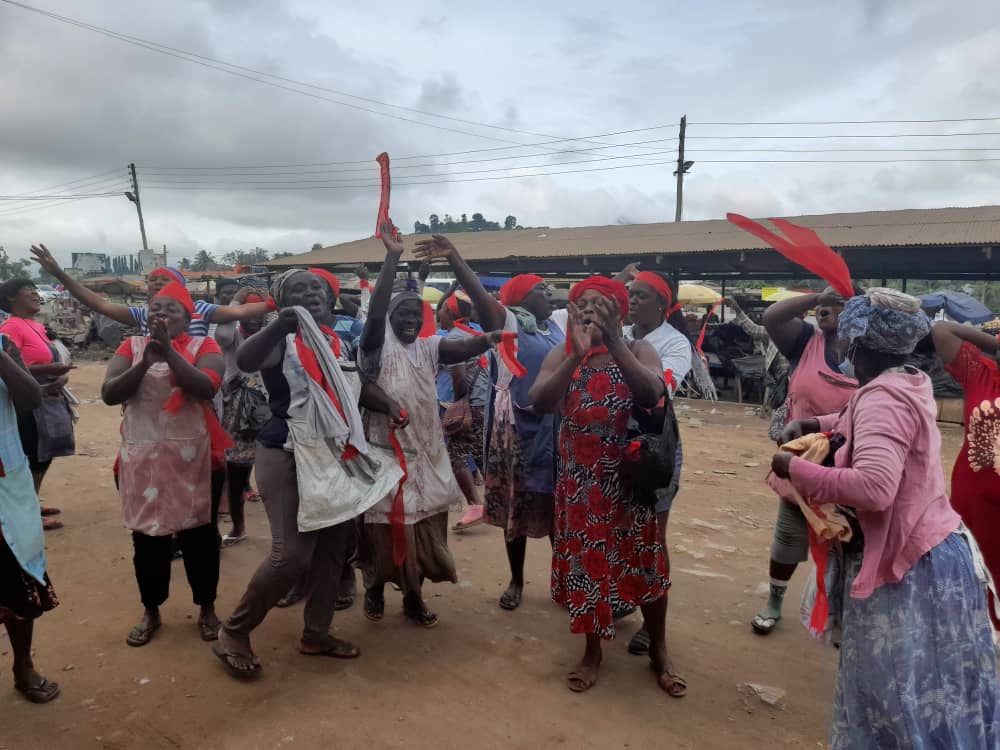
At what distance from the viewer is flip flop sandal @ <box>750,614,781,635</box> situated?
3658 mm

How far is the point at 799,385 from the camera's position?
11.3ft

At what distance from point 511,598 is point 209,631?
5.52 feet

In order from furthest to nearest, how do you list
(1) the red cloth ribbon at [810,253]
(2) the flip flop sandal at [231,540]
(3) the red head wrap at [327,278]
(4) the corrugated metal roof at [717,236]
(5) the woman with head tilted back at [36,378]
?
(4) the corrugated metal roof at [717,236]
(2) the flip flop sandal at [231,540]
(5) the woman with head tilted back at [36,378]
(3) the red head wrap at [327,278]
(1) the red cloth ribbon at [810,253]

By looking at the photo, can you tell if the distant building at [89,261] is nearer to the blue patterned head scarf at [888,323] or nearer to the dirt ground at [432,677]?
the dirt ground at [432,677]

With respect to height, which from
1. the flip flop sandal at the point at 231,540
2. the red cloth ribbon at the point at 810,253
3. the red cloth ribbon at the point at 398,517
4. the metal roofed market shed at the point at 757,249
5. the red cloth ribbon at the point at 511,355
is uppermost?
the metal roofed market shed at the point at 757,249

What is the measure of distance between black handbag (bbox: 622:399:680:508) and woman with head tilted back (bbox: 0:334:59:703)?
2.55 metres

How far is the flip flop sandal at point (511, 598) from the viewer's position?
13.0 ft

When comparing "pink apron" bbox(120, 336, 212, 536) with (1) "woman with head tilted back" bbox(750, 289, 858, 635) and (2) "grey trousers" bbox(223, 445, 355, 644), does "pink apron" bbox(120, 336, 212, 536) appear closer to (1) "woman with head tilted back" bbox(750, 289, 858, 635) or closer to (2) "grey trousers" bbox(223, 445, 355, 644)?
(2) "grey trousers" bbox(223, 445, 355, 644)

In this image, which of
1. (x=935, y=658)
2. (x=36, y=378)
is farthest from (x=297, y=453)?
(x=36, y=378)

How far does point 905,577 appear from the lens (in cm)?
194

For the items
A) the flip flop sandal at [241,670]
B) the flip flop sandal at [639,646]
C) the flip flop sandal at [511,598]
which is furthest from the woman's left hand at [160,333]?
the flip flop sandal at [639,646]

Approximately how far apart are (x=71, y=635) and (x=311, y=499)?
5.78 feet

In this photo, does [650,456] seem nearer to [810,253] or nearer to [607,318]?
[607,318]

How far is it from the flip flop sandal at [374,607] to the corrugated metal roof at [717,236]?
650cm
